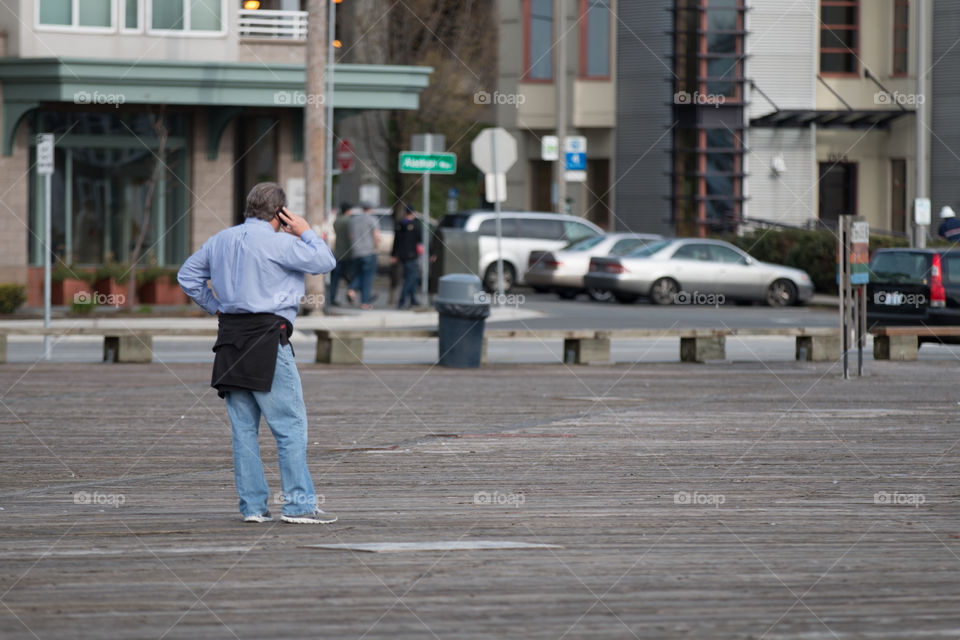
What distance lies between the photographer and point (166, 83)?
30.7 m

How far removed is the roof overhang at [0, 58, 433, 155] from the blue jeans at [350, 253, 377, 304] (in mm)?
2953

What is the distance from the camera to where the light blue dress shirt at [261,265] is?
8430mm

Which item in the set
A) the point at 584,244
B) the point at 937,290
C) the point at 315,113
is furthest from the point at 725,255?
the point at 937,290

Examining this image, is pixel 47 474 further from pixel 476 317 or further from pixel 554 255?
pixel 554 255

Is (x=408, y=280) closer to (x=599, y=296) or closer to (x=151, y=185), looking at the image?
(x=151, y=185)

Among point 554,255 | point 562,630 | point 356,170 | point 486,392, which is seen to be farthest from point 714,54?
point 562,630

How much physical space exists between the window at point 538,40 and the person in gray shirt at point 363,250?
693 inches

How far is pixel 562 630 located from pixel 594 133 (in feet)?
136

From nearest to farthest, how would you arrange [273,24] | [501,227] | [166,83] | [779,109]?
[166,83] → [273,24] → [501,227] → [779,109]

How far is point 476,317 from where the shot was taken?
19641mm

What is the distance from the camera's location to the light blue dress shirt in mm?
8430

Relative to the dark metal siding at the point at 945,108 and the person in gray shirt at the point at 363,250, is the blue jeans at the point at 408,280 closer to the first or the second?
the person in gray shirt at the point at 363,250

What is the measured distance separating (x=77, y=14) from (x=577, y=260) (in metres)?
11.2

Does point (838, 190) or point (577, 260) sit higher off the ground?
point (838, 190)
